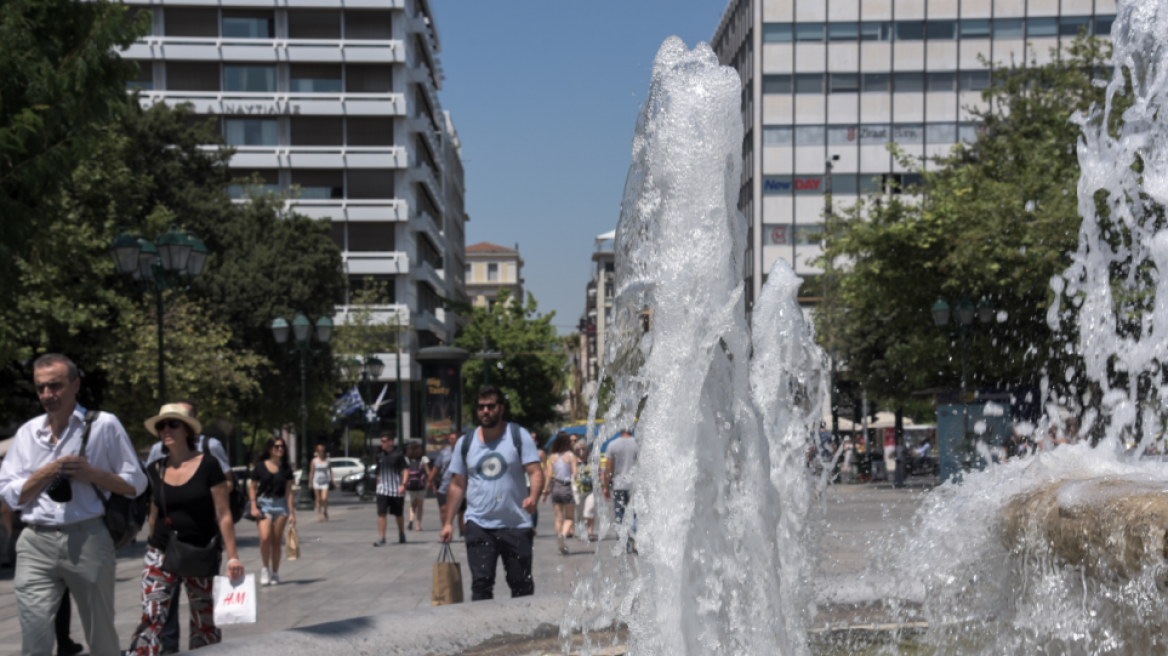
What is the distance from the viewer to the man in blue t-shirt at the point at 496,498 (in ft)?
24.5

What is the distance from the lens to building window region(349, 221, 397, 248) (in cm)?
5600

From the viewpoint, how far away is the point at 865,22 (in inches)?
2057

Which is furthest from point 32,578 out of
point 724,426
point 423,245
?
point 423,245

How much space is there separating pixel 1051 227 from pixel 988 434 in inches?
192

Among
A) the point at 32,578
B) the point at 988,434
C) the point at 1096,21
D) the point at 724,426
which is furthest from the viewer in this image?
the point at 1096,21

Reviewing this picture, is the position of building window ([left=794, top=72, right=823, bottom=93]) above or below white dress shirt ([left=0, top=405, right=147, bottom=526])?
above

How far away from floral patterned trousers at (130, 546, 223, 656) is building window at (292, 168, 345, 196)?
50.0 meters

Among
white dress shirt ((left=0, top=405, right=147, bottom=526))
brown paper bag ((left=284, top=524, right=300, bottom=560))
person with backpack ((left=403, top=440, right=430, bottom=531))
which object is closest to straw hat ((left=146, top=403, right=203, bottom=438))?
white dress shirt ((left=0, top=405, right=147, bottom=526))

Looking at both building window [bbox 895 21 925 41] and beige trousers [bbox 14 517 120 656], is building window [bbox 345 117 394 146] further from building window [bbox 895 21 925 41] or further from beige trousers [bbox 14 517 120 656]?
beige trousers [bbox 14 517 120 656]

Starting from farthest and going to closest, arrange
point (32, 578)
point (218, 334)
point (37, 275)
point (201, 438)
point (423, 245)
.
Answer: point (423, 245)
point (218, 334)
point (37, 275)
point (201, 438)
point (32, 578)

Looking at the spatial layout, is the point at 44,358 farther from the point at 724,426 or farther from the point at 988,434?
the point at 988,434

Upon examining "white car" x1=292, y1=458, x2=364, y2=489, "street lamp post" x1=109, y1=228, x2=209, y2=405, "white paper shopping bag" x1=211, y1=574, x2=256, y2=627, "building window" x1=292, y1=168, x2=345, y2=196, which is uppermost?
"building window" x1=292, y1=168, x2=345, y2=196

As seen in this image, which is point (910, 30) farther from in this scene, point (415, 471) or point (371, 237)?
point (415, 471)

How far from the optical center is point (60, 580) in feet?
18.4
